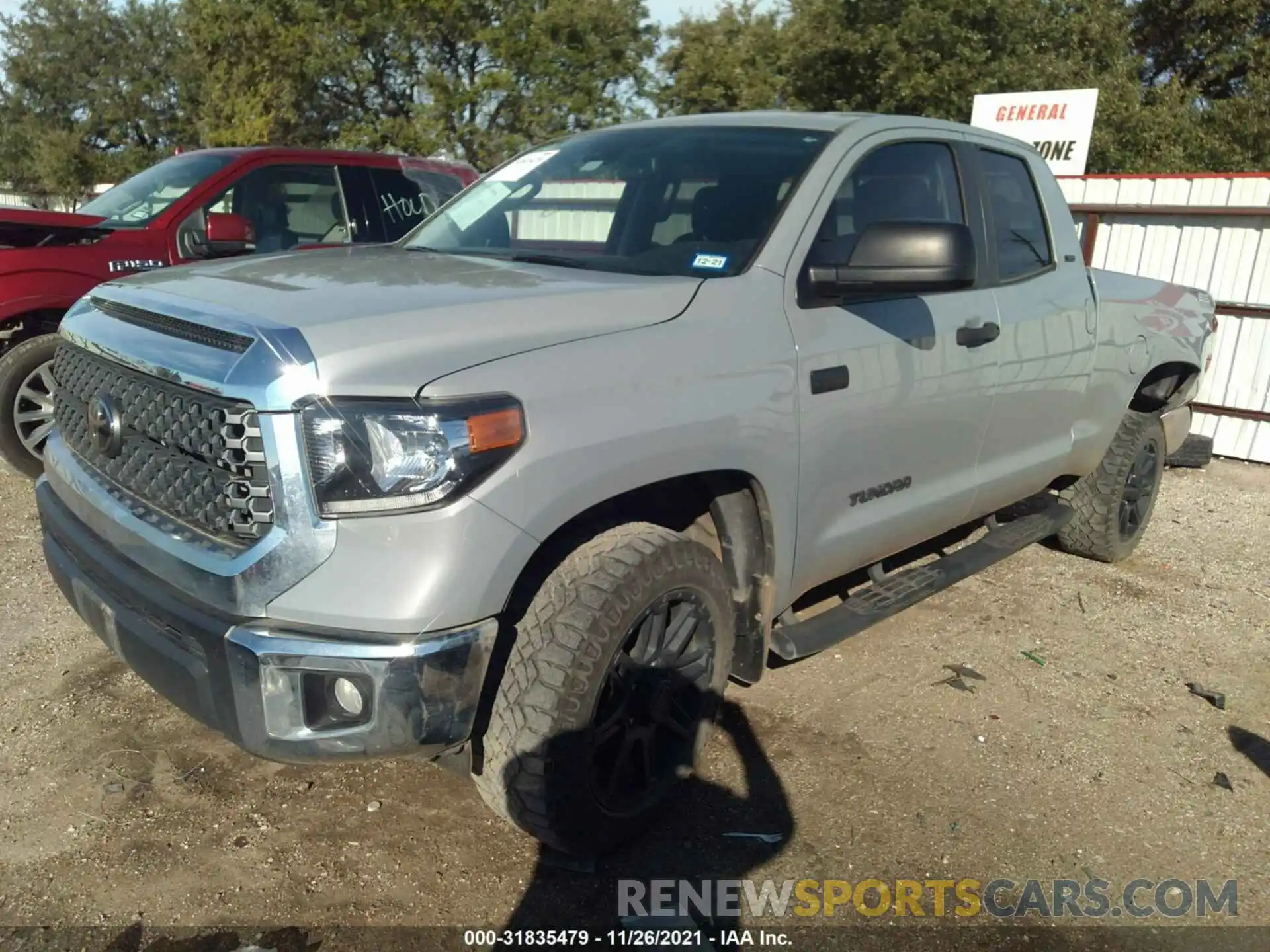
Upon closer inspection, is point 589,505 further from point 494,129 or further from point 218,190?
point 494,129

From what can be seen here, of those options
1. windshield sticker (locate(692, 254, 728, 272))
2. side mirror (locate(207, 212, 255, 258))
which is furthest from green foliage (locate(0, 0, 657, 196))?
windshield sticker (locate(692, 254, 728, 272))

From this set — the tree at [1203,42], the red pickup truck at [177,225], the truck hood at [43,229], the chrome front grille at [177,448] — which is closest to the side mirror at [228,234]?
the red pickup truck at [177,225]

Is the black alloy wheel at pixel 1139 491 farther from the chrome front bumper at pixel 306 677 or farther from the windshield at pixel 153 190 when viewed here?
the windshield at pixel 153 190

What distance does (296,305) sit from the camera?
2.41 metres

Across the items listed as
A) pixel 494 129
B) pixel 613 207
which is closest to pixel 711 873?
pixel 613 207

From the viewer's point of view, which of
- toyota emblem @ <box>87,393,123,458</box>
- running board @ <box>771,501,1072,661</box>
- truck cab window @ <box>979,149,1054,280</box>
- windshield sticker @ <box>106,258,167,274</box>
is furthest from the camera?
windshield sticker @ <box>106,258,167,274</box>

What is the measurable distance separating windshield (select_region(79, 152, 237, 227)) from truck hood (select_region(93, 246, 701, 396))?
11.5 ft

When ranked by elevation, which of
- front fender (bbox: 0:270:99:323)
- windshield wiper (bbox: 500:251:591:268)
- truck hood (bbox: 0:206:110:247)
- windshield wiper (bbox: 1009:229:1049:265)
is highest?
windshield wiper (bbox: 500:251:591:268)

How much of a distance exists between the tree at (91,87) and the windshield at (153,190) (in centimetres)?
3700

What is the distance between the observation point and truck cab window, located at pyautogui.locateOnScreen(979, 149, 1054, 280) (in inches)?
160

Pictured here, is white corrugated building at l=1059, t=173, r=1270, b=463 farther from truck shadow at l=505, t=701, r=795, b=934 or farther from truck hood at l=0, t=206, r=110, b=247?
truck hood at l=0, t=206, r=110, b=247

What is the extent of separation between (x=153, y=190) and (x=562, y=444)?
16.8 feet

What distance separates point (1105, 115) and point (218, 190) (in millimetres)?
20654

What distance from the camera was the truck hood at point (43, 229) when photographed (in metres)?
5.45
